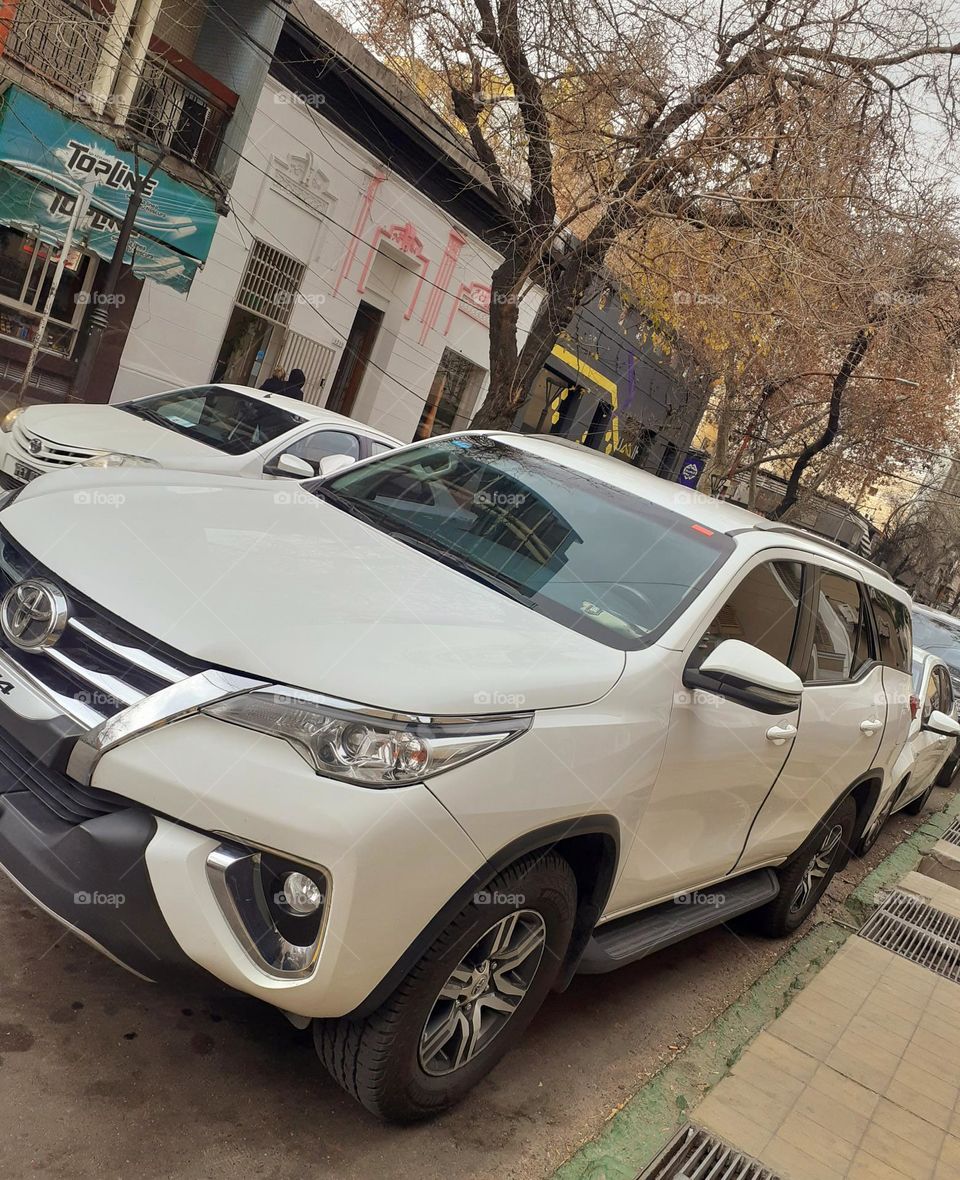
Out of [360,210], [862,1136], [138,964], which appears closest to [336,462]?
[138,964]

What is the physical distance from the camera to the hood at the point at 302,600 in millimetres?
2615

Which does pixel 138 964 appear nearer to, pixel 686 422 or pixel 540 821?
pixel 540 821

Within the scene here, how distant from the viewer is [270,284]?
15812mm

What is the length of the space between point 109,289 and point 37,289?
127 cm

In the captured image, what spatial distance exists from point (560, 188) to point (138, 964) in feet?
38.9

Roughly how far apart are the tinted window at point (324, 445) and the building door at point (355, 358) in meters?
10.2

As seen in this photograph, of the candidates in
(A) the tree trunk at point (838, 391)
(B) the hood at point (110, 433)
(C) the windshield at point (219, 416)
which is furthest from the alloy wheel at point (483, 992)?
(A) the tree trunk at point (838, 391)

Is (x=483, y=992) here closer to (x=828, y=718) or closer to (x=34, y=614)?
(x=34, y=614)

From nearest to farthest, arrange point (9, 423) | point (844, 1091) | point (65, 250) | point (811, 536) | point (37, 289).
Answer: point (844, 1091), point (811, 536), point (9, 423), point (65, 250), point (37, 289)

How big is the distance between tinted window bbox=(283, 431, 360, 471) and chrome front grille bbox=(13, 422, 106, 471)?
1.48 meters

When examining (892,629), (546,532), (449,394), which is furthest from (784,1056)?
(449,394)

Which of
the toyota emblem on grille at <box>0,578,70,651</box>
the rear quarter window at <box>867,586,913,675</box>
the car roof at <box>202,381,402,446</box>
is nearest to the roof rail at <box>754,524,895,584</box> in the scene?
the rear quarter window at <box>867,586,913,675</box>

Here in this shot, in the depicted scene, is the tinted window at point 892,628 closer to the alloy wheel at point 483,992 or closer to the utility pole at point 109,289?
the alloy wheel at point 483,992

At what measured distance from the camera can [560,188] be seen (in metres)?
12.8
